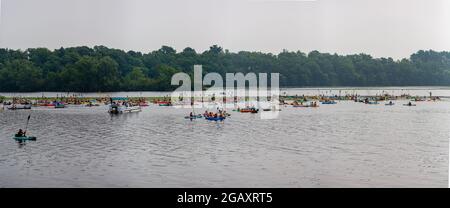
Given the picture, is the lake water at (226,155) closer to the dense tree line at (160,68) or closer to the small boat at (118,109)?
the small boat at (118,109)

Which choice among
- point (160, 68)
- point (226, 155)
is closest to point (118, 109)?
point (226, 155)

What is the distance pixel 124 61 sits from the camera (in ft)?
396

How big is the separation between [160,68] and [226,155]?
89999 mm

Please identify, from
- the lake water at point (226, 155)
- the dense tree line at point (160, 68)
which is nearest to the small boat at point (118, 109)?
the lake water at point (226, 155)

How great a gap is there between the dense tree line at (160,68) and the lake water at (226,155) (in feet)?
208

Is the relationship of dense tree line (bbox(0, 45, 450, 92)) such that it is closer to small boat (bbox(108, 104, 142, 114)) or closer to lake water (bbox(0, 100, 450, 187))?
small boat (bbox(108, 104, 142, 114))

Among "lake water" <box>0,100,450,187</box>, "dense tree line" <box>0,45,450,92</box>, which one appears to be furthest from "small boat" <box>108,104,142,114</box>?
"dense tree line" <box>0,45,450,92</box>

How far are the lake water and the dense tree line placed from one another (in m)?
63.3

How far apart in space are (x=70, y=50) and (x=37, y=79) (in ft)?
44.4

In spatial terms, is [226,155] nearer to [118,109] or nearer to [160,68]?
[118,109]

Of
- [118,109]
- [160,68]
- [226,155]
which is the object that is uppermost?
[160,68]

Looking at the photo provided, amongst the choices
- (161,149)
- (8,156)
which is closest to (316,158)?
(161,149)

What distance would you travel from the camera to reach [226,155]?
90.7 feet
